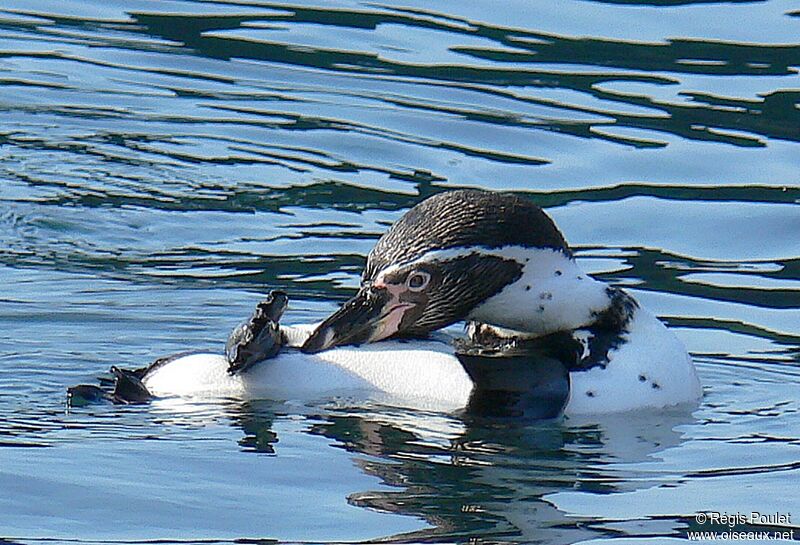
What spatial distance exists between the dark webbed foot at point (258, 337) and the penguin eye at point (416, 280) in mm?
447

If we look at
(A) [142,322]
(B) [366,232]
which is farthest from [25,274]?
(B) [366,232]

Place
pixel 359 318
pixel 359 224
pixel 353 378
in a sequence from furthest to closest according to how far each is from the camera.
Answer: pixel 359 224 → pixel 359 318 → pixel 353 378

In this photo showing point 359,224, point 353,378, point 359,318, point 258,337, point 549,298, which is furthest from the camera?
point 359,224

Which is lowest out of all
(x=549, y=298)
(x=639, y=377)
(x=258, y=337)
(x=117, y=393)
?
(x=117, y=393)

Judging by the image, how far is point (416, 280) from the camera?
7660 millimetres

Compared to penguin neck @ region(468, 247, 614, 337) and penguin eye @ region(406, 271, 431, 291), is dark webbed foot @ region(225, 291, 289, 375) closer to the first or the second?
penguin eye @ region(406, 271, 431, 291)

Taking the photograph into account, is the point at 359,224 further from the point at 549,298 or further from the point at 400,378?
the point at 400,378

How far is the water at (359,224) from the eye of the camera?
6.69m

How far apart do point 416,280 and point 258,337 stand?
0.60 m

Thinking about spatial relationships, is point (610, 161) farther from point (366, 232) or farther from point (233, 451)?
point (233, 451)

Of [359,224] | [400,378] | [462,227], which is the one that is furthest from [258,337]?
[359,224]

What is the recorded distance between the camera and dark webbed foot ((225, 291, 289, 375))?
293 inches

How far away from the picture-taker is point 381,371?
7.59 m

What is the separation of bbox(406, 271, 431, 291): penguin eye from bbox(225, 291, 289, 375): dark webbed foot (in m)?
0.45
